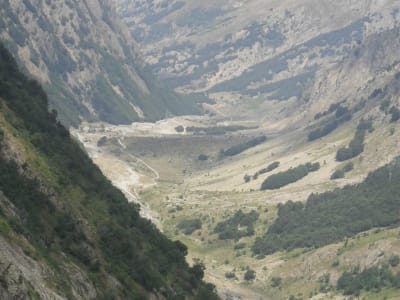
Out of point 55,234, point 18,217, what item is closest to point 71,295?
point 18,217

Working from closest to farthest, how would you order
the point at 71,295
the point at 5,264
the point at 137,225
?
1. the point at 5,264
2. the point at 71,295
3. the point at 137,225

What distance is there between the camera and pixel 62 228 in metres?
95.9

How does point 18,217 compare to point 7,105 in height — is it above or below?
below

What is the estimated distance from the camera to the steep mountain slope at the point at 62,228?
75713 mm

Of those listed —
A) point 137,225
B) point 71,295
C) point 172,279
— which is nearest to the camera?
point 71,295

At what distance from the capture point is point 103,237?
352 ft

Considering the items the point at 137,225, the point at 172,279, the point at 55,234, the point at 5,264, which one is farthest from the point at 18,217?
the point at 137,225

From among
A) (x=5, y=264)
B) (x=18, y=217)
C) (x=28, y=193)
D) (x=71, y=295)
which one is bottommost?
(x=5, y=264)

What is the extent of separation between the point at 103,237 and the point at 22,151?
569 inches

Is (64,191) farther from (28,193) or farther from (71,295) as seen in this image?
(71,295)

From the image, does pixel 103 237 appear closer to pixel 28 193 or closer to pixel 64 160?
pixel 28 193

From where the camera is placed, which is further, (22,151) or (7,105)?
(7,105)

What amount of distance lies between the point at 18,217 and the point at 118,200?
173ft

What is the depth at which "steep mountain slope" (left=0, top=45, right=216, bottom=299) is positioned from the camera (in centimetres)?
7571
